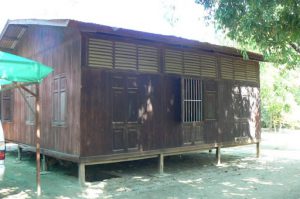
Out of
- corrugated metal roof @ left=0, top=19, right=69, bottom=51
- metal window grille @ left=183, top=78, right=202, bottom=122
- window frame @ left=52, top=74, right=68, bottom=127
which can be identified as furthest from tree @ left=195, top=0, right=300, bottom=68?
corrugated metal roof @ left=0, top=19, right=69, bottom=51

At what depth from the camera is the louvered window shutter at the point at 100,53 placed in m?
9.20

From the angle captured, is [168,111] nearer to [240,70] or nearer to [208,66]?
[208,66]

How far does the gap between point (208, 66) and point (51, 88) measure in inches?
195

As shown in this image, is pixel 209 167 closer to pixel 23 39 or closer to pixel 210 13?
pixel 210 13

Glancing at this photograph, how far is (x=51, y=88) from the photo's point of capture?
1085 cm

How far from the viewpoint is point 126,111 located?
9.87m

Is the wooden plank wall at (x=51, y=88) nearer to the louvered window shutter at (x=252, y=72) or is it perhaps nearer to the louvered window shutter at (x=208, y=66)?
the louvered window shutter at (x=208, y=66)

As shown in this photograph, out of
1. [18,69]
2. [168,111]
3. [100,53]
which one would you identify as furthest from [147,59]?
[18,69]

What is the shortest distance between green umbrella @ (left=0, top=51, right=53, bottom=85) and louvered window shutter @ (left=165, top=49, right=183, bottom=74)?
4141mm

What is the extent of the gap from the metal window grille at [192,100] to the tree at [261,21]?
13.0 ft

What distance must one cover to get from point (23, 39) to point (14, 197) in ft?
23.3

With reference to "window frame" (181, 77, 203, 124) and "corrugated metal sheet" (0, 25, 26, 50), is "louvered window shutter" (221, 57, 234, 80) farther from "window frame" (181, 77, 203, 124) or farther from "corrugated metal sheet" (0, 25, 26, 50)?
"corrugated metal sheet" (0, 25, 26, 50)

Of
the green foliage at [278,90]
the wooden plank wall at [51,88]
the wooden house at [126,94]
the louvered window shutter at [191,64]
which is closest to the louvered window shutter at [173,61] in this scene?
the wooden house at [126,94]

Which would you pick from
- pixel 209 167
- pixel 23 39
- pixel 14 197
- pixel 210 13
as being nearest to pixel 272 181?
pixel 209 167
